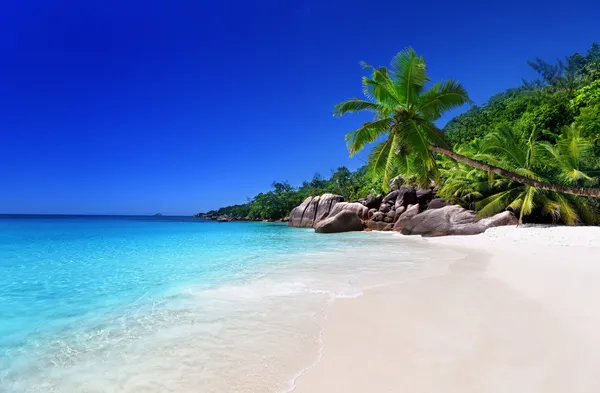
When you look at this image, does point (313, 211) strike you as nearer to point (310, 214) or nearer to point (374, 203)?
point (310, 214)

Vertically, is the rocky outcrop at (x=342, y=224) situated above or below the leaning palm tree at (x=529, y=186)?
below

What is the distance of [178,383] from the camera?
8.49 ft

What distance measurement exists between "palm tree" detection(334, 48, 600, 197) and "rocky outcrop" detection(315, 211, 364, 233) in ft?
48.0

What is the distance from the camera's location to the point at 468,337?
123 inches

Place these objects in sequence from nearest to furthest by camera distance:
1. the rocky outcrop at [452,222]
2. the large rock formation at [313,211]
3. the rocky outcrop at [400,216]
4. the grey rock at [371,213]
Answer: the rocky outcrop at [452,222] → the rocky outcrop at [400,216] → the grey rock at [371,213] → the large rock formation at [313,211]

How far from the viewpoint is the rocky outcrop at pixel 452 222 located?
49.5ft

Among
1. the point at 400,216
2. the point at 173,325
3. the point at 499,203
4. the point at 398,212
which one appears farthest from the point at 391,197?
the point at 173,325

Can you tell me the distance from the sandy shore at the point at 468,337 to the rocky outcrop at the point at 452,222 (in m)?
10.2

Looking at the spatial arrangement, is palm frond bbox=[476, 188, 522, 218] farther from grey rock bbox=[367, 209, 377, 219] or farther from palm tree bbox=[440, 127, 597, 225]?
grey rock bbox=[367, 209, 377, 219]

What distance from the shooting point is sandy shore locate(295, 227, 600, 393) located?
2354 millimetres

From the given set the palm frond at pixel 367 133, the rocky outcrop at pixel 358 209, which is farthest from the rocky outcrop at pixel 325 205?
the palm frond at pixel 367 133

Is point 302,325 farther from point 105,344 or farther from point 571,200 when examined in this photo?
point 571,200

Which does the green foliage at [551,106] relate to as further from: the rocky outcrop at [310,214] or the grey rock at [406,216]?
the rocky outcrop at [310,214]

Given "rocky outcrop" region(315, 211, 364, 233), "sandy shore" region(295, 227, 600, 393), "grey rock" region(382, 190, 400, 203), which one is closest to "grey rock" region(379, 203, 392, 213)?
"grey rock" region(382, 190, 400, 203)
